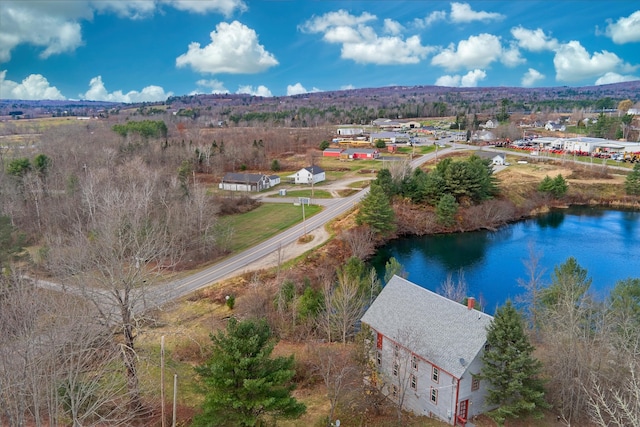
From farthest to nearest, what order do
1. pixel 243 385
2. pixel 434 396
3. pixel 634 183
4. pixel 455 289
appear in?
pixel 634 183 → pixel 455 289 → pixel 434 396 → pixel 243 385

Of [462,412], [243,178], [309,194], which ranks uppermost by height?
[243,178]

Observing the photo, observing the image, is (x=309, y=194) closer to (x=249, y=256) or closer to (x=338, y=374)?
(x=249, y=256)

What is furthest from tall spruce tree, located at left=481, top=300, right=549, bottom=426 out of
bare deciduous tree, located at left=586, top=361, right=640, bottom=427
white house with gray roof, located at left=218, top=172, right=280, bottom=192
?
white house with gray roof, located at left=218, top=172, right=280, bottom=192

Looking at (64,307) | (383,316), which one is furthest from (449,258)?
(64,307)

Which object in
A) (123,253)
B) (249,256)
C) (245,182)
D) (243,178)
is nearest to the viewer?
(123,253)

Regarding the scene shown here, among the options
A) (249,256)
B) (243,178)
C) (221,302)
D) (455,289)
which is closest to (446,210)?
(455,289)

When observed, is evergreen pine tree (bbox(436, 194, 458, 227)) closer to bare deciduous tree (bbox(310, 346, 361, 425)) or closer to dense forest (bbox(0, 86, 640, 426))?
dense forest (bbox(0, 86, 640, 426))
